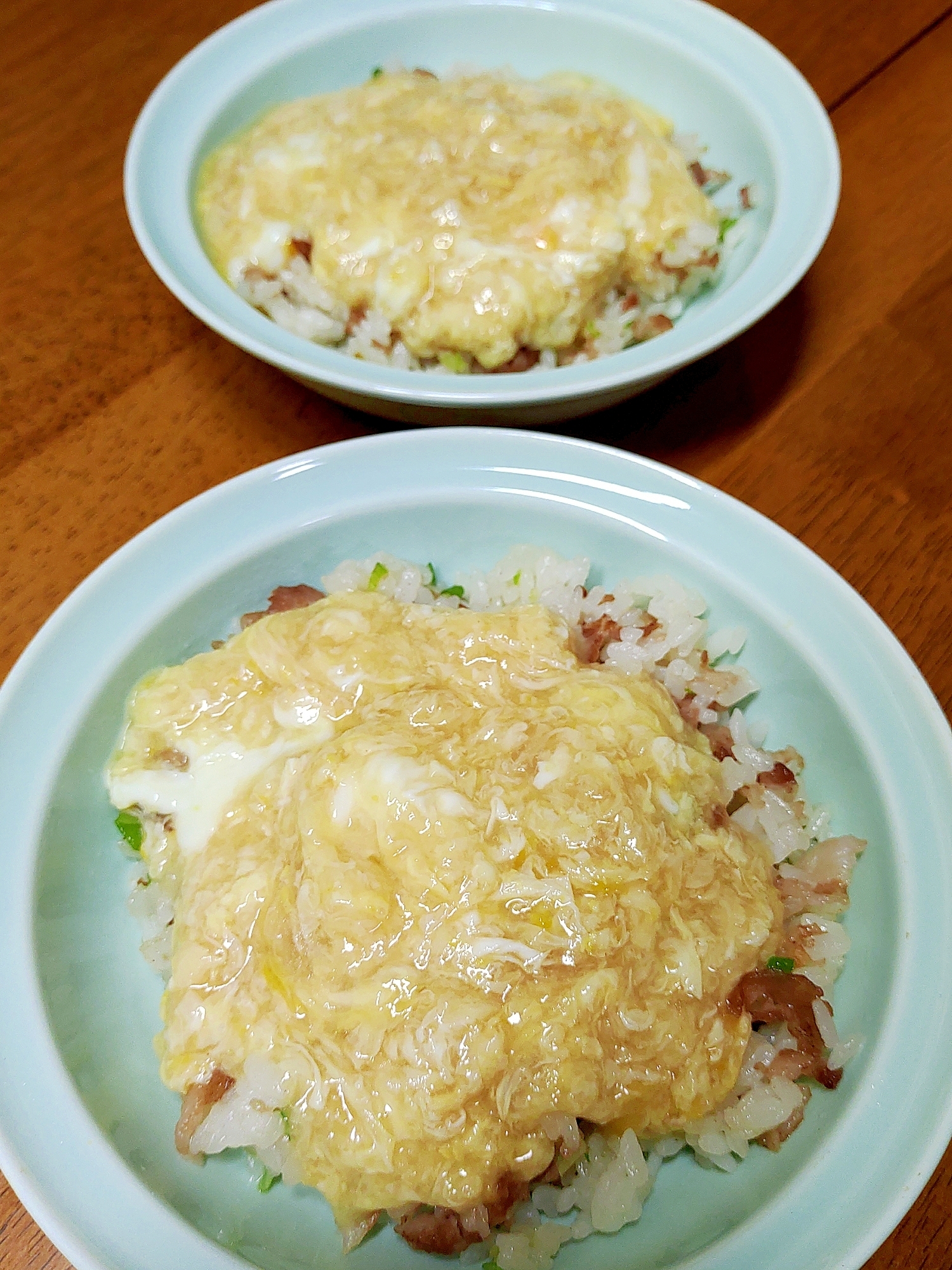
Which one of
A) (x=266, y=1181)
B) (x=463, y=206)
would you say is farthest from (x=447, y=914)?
(x=463, y=206)

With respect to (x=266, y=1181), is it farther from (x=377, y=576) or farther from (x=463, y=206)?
(x=463, y=206)

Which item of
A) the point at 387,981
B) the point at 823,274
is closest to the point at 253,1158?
the point at 387,981

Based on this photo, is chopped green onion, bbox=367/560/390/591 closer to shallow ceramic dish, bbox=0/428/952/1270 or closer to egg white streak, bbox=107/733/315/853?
shallow ceramic dish, bbox=0/428/952/1270

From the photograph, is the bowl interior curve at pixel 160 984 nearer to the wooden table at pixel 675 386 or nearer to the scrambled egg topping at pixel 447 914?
the scrambled egg topping at pixel 447 914

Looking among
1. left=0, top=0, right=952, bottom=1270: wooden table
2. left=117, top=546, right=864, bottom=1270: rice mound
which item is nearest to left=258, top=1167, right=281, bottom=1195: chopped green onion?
left=117, top=546, right=864, bottom=1270: rice mound

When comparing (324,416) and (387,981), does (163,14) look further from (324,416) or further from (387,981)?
(387,981)

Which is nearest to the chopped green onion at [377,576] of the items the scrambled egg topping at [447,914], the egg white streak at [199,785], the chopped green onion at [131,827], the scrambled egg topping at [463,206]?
the scrambled egg topping at [447,914]

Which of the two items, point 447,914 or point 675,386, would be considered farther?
point 675,386
